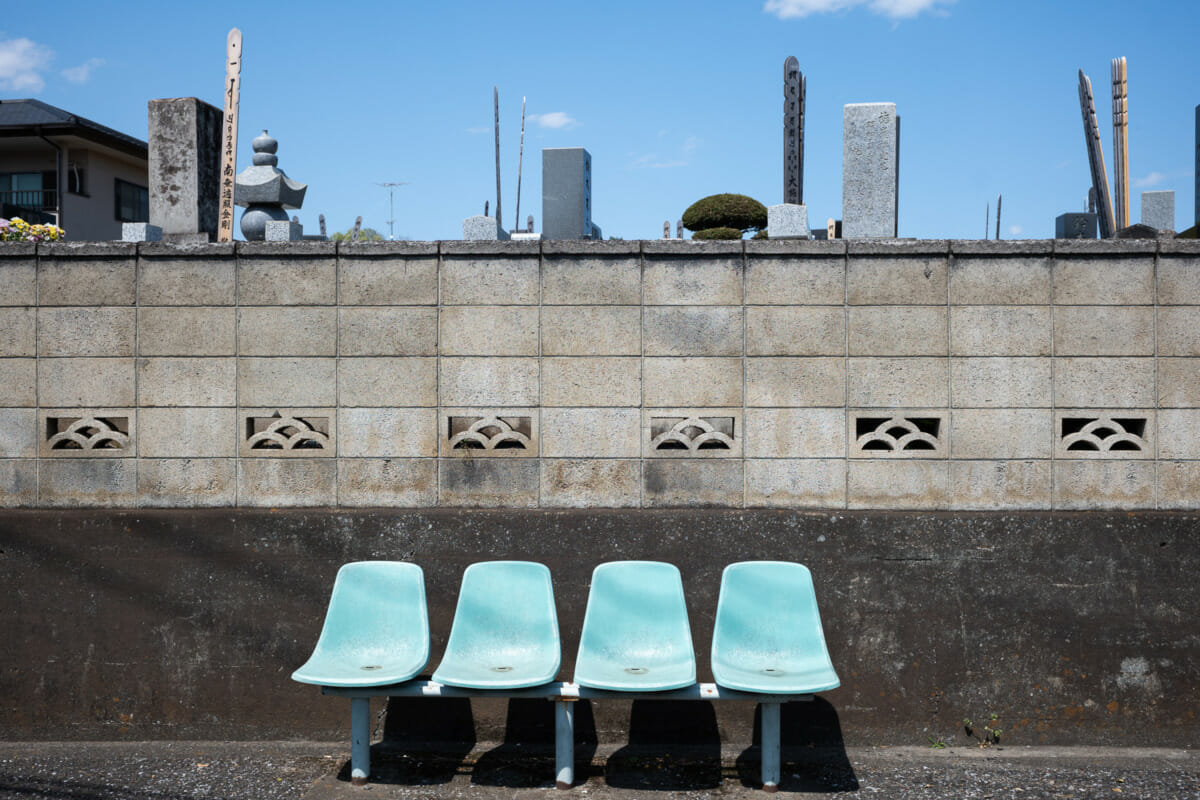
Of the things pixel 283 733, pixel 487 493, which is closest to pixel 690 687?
pixel 487 493

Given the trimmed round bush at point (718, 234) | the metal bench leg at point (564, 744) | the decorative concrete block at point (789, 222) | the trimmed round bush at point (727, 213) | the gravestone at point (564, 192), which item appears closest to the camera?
the metal bench leg at point (564, 744)

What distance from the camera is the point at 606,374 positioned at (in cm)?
498

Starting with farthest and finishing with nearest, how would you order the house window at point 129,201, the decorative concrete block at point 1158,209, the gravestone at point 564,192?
1. the house window at point 129,201
2. the decorative concrete block at point 1158,209
3. the gravestone at point 564,192

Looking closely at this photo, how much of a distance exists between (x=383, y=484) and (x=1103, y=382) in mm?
3890

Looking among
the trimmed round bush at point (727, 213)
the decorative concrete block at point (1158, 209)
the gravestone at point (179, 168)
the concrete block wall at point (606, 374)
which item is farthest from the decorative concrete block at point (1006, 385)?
the trimmed round bush at point (727, 213)

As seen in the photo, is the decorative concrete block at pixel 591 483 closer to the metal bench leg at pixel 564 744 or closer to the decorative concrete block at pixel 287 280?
the metal bench leg at pixel 564 744

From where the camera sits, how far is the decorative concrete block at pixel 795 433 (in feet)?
16.2

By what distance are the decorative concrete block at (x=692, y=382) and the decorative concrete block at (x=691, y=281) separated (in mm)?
324

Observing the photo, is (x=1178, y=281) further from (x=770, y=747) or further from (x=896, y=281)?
(x=770, y=747)

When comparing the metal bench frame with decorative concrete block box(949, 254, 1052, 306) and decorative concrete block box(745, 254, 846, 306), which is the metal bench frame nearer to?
decorative concrete block box(745, 254, 846, 306)

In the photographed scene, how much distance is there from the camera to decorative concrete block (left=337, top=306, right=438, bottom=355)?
5016 mm

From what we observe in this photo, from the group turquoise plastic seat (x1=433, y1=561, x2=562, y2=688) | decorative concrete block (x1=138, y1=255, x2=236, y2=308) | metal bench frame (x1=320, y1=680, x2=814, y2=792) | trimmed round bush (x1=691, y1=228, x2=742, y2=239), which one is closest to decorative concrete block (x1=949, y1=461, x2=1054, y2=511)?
metal bench frame (x1=320, y1=680, x2=814, y2=792)

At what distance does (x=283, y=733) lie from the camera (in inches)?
196

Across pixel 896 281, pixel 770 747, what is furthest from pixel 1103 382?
pixel 770 747
